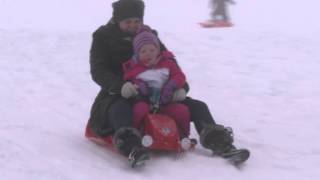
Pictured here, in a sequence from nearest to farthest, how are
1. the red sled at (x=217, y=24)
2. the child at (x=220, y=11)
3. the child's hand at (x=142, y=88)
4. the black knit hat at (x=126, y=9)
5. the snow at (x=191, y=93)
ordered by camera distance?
the snow at (x=191, y=93), the child's hand at (x=142, y=88), the black knit hat at (x=126, y=9), the red sled at (x=217, y=24), the child at (x=220, y=11)

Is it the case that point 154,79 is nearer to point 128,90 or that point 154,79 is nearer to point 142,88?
point 142,88

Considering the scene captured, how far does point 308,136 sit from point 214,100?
5.11 ft

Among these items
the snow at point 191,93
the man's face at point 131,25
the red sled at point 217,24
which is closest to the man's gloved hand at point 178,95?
the snow at point 191,93

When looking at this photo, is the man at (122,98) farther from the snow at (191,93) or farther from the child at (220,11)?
the child at (220,11)

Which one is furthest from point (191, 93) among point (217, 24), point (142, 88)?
point (217, 24)

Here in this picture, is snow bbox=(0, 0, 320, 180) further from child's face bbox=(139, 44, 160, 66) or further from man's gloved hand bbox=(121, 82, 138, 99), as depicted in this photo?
child's face bbox=(139, 44, 160, 66)

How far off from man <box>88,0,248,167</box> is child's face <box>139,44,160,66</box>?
22cm

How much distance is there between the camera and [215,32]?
11.0m

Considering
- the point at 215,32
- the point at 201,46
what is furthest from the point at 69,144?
the point at 215,32

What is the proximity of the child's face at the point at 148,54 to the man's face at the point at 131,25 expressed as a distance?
330 millimetres

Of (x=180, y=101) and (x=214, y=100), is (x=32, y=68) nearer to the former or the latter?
(x=214, y=100)

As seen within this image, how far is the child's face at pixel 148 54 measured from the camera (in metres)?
5.07

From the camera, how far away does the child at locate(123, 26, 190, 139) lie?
199 inches

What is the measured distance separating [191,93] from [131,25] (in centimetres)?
237
